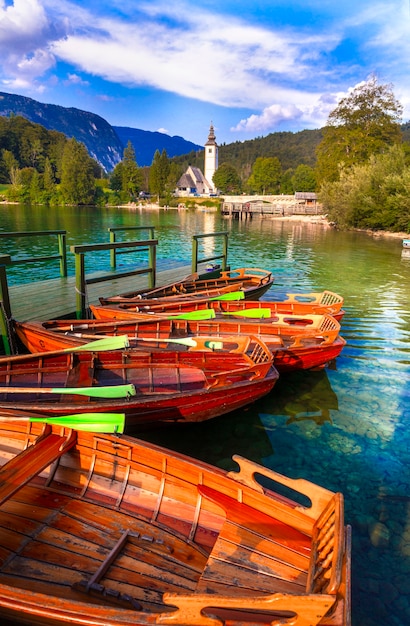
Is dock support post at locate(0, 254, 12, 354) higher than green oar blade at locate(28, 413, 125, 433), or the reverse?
dock support post at locate(0, 254, 12, 354)

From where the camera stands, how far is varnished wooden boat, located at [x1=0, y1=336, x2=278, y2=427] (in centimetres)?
593

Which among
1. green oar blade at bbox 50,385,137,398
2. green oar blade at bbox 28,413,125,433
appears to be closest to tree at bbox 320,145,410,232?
green oar blade at bbox 50,385,137,398

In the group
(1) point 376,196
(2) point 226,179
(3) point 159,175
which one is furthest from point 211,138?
(1) point 376,196

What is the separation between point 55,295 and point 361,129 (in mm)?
69438

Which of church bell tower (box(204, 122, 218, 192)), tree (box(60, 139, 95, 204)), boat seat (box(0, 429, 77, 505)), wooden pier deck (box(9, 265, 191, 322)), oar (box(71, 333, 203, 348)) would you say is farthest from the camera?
church bell tower (box(204, 122, 218, 192))

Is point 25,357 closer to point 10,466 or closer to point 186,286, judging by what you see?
point 10,466

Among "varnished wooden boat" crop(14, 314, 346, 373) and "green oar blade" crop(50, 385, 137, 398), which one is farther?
"varnished wooden boat" crop(14, 314, 346, 373)

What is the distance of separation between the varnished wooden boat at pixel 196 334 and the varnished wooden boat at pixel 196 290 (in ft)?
6.36

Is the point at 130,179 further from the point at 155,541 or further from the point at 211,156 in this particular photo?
the point at 155,541

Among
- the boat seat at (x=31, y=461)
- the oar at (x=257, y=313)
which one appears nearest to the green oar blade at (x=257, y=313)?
the oar at (x=257, y=313)

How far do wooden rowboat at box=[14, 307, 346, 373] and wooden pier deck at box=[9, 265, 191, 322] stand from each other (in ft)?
5.32

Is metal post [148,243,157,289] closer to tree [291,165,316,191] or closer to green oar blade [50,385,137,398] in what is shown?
green oar blade [50,385,137,398]

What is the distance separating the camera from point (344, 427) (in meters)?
7.44

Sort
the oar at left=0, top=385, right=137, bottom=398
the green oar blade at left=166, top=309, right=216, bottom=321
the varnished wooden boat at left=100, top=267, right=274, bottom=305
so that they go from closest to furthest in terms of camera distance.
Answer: the oar at left=0, top=385, right=137, bottom=398 → the green oar blade at left=166, top=309, right=216, bottom=321 → the varnished wooden boat at left=100, top=267, right=274, bottom=305
